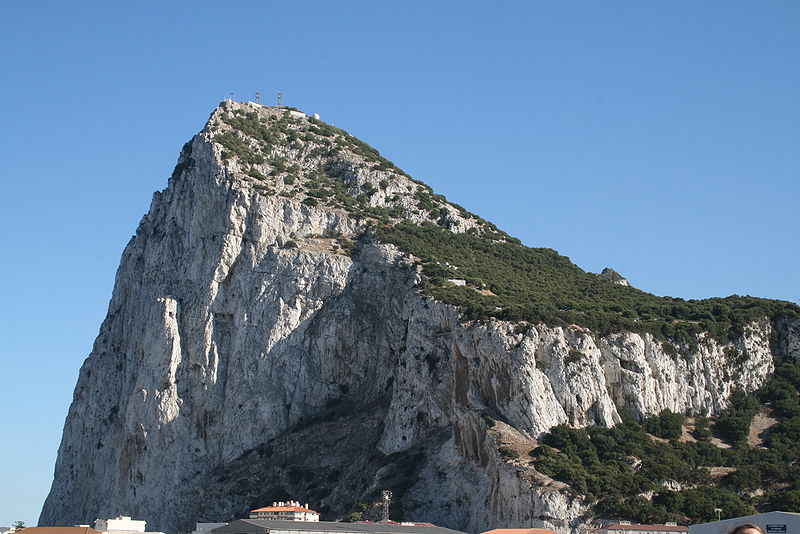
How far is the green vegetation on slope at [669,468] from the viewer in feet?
244

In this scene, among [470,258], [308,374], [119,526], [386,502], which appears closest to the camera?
[386,502]

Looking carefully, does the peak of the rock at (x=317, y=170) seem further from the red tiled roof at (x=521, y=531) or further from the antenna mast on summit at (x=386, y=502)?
the red tiled roof at (x=521, y=531)

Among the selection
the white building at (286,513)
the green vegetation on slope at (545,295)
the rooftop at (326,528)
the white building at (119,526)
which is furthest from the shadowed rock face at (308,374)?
the white building at (119,526)

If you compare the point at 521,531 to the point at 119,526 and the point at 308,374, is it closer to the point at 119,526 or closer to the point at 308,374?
the point at 119,526

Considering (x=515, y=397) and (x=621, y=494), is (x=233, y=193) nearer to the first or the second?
(x=515, y=397)

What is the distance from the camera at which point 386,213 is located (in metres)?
115

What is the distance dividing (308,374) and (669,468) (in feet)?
106

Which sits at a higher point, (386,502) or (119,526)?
(386,502)

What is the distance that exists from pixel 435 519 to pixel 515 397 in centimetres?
955

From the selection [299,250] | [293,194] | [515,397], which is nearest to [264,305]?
[299,250]

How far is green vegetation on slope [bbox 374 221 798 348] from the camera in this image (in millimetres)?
91000

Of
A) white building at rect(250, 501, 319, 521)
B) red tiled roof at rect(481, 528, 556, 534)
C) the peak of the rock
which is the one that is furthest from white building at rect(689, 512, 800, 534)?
the peak of the rock

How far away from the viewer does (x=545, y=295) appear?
103625 millimetres

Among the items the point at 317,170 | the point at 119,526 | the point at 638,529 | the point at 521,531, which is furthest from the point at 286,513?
the point at 317,170
